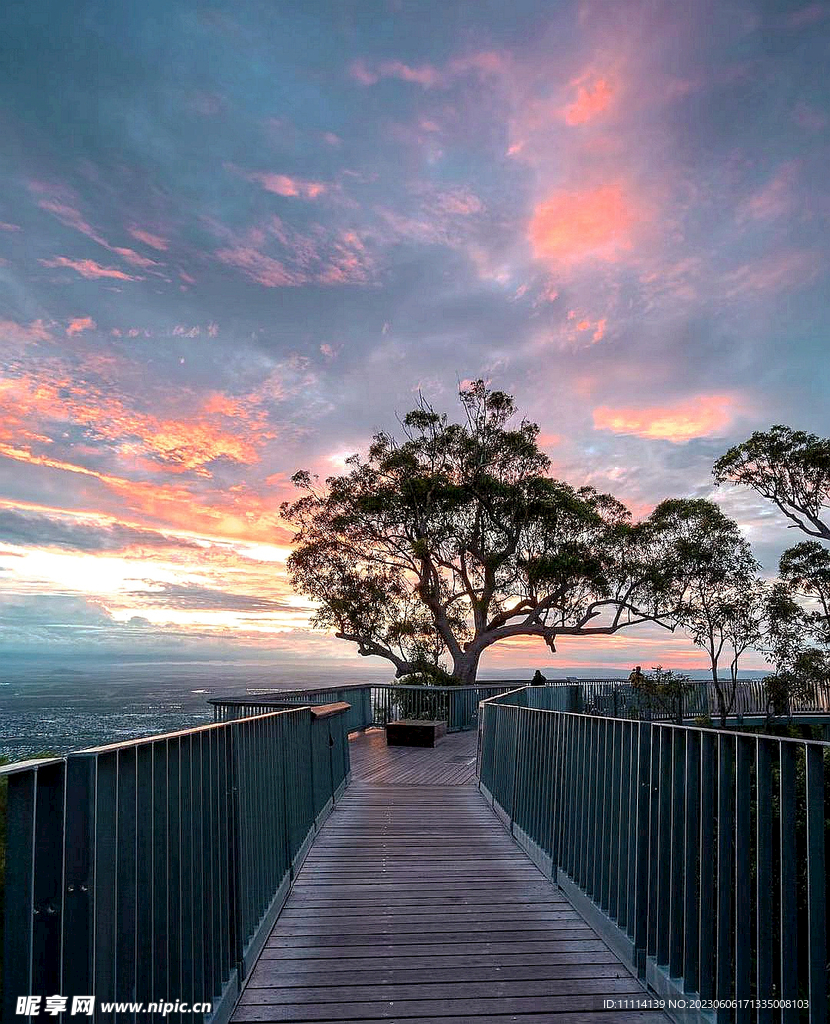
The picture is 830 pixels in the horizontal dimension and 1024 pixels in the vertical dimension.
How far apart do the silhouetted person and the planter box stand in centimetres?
1018

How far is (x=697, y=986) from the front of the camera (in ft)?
10.3

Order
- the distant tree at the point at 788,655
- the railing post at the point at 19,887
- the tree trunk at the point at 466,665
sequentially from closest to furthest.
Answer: the railing post at the point at 19,887
the distant tree at the point at 788,655
the tree trunk at the point at 466,665

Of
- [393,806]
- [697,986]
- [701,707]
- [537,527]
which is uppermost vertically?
[537,527]

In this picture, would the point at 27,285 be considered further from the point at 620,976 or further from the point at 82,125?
the point at 620,976

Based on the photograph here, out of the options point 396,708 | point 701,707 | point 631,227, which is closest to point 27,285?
point 631,227

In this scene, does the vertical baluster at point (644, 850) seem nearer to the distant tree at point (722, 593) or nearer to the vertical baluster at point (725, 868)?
the vertical baluster at point (725, 868)

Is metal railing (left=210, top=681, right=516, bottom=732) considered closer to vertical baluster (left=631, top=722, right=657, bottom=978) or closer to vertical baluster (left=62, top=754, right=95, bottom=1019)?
vertical baluster (left=631, top=722, right=657, bottom=978)

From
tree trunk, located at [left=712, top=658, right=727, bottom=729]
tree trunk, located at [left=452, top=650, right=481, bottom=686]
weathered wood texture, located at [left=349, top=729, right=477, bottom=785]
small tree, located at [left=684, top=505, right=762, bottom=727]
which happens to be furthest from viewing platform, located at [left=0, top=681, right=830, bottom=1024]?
small tree, located at [left=684, top=505, right=762, bottom=727]

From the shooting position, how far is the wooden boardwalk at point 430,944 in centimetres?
342

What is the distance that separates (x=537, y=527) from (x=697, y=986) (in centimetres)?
2546

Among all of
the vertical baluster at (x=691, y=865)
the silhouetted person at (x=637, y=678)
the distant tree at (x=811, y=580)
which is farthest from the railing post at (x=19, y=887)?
the distant tree at (x=811, y=580)

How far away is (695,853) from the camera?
10.7 feet

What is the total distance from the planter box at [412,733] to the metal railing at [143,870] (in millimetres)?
12071

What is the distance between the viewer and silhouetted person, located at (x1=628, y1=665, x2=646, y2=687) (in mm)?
24186
